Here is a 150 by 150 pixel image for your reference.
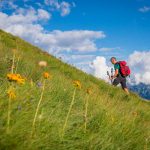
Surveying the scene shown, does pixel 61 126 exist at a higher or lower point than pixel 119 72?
lower

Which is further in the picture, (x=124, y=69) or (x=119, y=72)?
(x=119, y=72)

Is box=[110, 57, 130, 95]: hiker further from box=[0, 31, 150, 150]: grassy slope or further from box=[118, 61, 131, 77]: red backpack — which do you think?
box=[0, 31, 150, 150]: grassy slope

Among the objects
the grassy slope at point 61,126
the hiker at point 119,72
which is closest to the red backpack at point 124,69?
the hiker at point 119,72

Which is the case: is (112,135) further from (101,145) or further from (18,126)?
(18,126)

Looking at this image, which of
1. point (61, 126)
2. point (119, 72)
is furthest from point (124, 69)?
point (61, 126)

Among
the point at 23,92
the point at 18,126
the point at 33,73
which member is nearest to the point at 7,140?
the point at 18,126

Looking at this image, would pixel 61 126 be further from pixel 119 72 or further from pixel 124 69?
pixel 119 72

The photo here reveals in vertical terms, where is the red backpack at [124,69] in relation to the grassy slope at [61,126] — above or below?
above

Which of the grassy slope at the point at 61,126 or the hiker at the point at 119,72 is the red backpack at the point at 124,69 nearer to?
the hiker at the point at 119,72

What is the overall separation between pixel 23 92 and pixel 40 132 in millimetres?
988

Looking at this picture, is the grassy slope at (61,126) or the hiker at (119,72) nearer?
the grassy slope at (61,126)

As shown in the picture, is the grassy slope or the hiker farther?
the hiker

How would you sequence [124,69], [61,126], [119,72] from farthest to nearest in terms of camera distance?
1. [119,72]
2. [124,69]
3. [61,126]

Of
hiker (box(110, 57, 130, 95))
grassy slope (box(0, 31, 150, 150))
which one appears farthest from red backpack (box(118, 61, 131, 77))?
grassy slope (box(0, 31, 150, 150))
